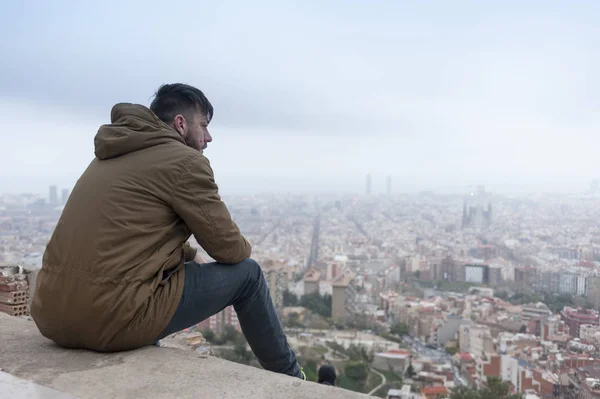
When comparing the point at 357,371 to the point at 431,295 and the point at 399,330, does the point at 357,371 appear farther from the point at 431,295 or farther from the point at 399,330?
the point at 431,295

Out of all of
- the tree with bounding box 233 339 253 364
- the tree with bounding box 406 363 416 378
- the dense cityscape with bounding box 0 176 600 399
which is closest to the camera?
the tree with bounding box 233 339 253 364

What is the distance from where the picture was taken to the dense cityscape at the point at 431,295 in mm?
12320

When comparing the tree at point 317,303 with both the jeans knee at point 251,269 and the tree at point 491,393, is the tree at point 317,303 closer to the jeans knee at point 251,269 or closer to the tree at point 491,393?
the tree at point 491,393

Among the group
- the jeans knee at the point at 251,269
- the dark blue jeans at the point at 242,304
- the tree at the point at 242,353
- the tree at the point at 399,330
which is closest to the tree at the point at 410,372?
the tree at the point at 242,353

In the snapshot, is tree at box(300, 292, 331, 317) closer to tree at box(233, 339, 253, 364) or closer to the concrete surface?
tree at box(233, 339, 253, 364)

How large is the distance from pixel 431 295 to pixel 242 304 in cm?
2542

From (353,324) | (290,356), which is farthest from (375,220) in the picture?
(290,356)

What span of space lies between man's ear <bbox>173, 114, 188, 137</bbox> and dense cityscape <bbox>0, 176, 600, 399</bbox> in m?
1.01

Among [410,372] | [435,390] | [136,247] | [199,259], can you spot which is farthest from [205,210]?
[410,372]

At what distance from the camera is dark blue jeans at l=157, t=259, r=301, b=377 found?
54.6 inches

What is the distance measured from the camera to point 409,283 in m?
28.7

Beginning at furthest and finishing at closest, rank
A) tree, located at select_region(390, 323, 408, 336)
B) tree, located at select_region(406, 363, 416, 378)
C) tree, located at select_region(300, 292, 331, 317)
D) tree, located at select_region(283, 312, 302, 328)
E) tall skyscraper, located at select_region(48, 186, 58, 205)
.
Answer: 1. tall skyscraper, located at select_region(48, 186, 58, 205)
2. tree, located at select_region(300, 292, 331, 317)
3. tree, located at select_region(390, 323, 408, 336)
4. tree, located at select_region(283, 312, 302, 328)
5. tree, located at select_region(406, 363, 416, 378)

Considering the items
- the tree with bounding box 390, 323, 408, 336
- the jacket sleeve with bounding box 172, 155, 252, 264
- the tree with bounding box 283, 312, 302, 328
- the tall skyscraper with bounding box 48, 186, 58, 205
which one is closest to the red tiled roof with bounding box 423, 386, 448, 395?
the tree with bounding box 390, 323, 408, 336

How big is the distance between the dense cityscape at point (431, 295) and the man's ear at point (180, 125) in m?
1.01
